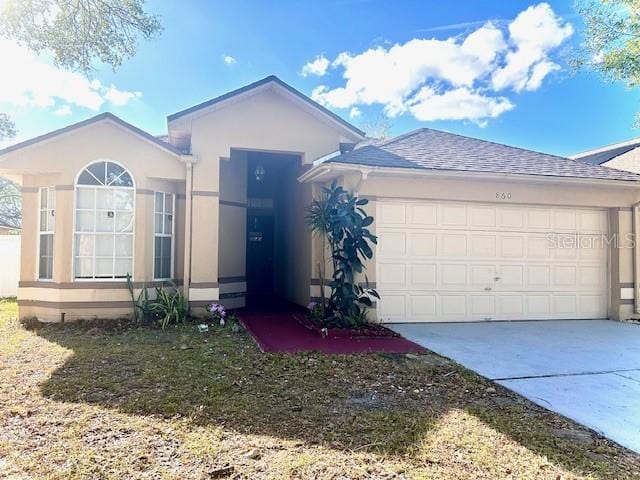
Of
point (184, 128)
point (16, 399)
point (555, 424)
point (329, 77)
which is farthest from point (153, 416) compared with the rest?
point (329, 77)

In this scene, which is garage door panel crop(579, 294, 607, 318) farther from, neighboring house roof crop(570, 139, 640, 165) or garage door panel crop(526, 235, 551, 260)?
neighboring house roof crop(570, 139, 640, 165)

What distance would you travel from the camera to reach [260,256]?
44.8 ft

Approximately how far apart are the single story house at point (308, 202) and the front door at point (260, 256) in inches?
93.8

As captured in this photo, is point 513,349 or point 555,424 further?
point 513,349

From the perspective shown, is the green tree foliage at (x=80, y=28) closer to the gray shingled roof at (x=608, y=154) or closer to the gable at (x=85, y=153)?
the gable at (x=85, y=153)

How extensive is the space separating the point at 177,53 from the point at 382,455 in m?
12.2

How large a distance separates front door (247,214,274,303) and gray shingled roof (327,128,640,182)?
4490mm

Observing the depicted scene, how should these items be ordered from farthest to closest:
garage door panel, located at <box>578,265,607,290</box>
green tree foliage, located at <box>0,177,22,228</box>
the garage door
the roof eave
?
1. green tree foliage, located at <box>0,177,22,228</box>
2. garage door panel, located at <box>578,265,607,290</box>
3. the garage door
4. the roof eave

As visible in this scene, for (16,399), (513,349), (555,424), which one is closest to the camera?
(555,424)

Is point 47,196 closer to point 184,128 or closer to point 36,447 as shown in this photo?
point 184,128

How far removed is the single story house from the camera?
352 inches

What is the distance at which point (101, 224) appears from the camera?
9062 mm

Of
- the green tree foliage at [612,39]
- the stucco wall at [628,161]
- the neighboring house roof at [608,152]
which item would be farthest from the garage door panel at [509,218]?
the green tree foliage at [612,39]

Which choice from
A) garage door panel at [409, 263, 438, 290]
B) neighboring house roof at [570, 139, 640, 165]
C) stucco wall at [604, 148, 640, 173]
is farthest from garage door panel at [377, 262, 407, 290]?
neighboring house roof at [570, 139, 640, 165]
